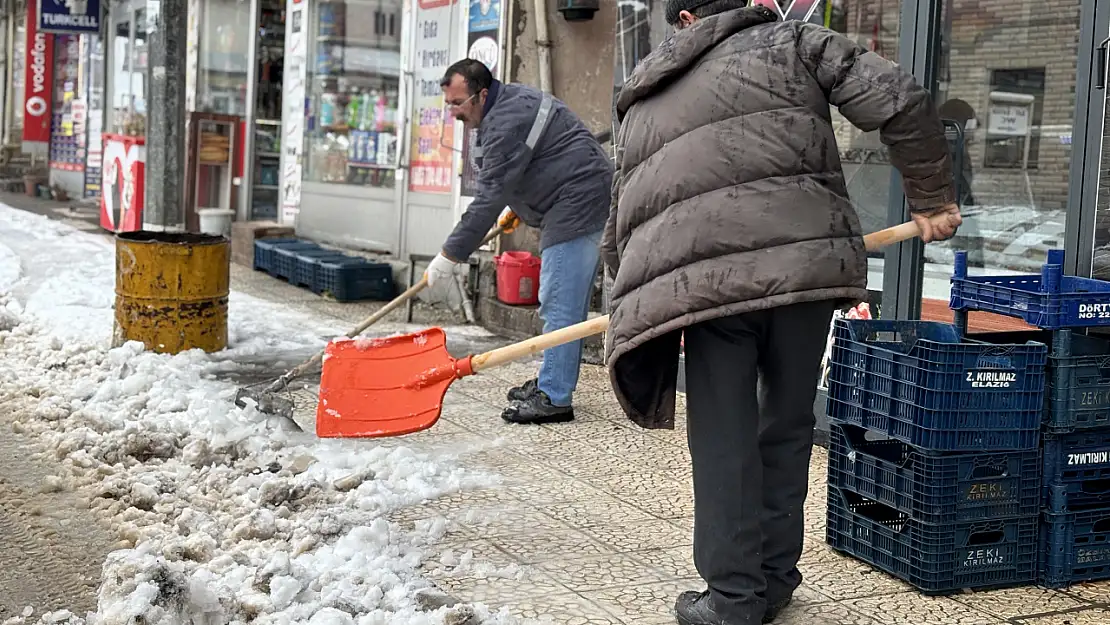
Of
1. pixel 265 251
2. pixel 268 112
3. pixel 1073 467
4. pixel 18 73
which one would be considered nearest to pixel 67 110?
pixel 18 73

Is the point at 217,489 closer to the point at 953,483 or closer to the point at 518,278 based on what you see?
the point at 953,483

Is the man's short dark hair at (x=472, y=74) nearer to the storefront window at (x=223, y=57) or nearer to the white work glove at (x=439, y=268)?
the white work glove at (x=439, y=268)

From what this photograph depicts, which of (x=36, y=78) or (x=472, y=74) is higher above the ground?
(x=36, y=78)

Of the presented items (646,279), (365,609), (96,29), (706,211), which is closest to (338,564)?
(365,609)

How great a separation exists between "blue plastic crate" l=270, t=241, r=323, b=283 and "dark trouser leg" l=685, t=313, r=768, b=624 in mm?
8791

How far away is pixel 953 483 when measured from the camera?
13.4 ft

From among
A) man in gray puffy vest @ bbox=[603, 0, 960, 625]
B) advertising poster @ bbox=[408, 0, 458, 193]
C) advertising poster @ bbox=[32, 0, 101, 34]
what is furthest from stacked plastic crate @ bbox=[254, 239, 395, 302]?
advertising poster @ bbox=[32, 0, 101, 34]

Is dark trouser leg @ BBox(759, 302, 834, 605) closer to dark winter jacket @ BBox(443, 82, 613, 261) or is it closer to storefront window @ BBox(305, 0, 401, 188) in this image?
dark winter jacket @ BBox(443, 82, 613, 261)

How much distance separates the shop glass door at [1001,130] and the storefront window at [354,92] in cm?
705

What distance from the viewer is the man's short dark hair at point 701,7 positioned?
12.4 feet

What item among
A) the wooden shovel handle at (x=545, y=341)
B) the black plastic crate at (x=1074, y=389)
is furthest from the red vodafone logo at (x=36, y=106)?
the black plastic crate at (x=1074, y=389)

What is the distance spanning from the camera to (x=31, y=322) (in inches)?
362

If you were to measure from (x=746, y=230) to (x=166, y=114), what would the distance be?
9.73 m

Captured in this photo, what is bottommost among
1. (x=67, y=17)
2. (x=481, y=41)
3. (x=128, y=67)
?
(x=481, y=41)
